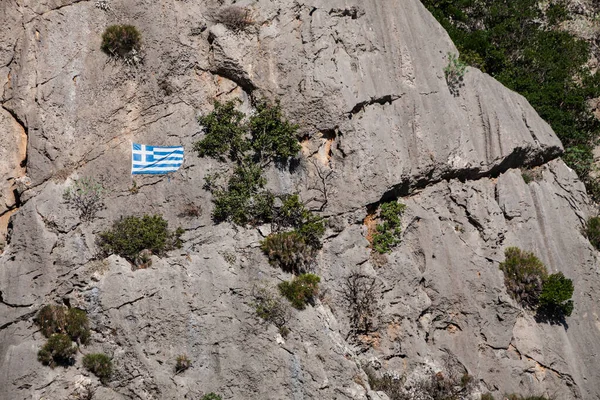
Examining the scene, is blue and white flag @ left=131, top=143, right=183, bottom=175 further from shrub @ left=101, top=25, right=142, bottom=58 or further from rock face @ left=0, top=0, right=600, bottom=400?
shrub @ left=101, top=25, right=142, bottom=58

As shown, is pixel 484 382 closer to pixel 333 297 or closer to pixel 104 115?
pixel 333 297

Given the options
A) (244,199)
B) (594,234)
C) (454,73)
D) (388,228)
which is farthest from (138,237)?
(594,234)

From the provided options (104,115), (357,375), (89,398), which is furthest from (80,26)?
(357,375)

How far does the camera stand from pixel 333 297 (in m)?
16.9

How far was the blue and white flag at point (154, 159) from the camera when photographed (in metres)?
16.9

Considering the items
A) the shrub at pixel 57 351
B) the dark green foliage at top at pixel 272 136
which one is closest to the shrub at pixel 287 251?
the dark green foliage at top at pixel 272 136

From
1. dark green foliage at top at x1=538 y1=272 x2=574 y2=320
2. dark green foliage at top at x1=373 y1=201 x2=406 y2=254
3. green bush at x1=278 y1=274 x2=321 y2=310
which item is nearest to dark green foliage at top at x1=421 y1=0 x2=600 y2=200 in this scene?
dark green foliage at top at x1=538 y1=272 x2=574 y2=320

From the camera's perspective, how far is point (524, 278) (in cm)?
1783

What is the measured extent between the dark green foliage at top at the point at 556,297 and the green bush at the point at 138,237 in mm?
8610

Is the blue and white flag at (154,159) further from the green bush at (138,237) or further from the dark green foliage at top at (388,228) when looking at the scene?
the dark green foliage at top at (388,228)

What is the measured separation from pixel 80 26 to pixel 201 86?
123 inches

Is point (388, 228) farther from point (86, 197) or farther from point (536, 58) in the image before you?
point (536, 58)

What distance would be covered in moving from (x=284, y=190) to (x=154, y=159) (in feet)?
9.90

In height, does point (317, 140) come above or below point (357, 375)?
above
